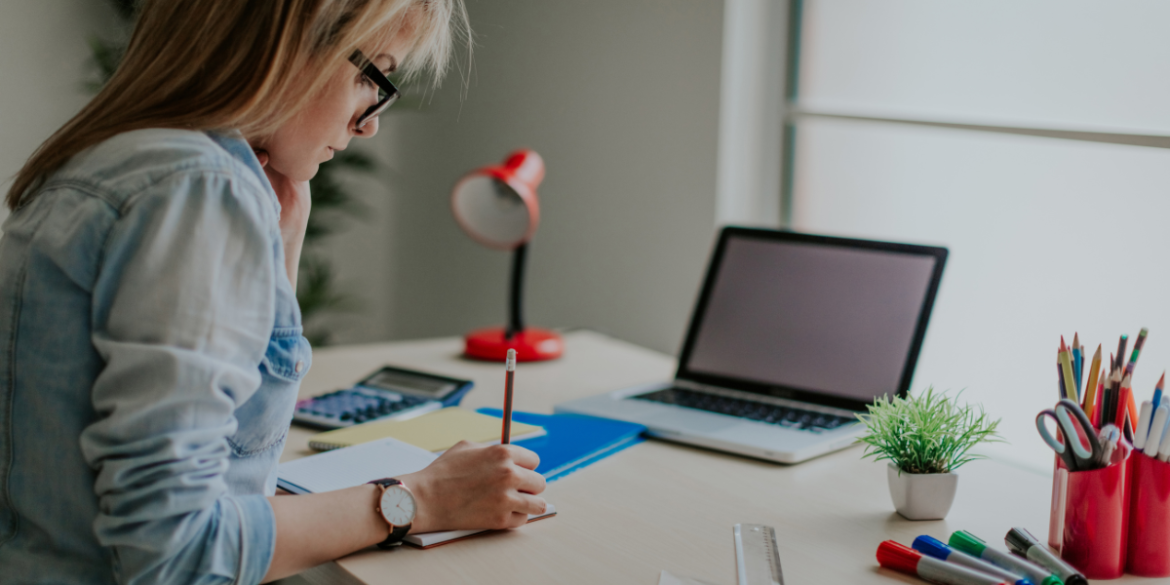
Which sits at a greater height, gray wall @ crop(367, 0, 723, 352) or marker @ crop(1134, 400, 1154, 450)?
gray wall @ crop(367, 0, 723, 352)

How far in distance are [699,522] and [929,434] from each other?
250mm

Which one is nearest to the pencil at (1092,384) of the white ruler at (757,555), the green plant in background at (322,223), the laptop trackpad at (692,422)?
the white ruler at (757,555)

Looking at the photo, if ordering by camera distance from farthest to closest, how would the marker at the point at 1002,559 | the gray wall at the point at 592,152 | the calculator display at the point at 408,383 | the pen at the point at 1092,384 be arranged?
1. the gray wall at the point at 592,152
2. the calculator display at the point at 408,383
3. the pen at the point at 1092,384
4. the marker at the point at 1002,559

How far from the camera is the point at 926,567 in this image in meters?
0.79

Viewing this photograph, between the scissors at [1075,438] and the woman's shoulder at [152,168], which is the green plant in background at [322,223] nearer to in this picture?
the woman's shoulder at [152,168]

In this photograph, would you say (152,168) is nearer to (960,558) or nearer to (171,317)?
(171,317)

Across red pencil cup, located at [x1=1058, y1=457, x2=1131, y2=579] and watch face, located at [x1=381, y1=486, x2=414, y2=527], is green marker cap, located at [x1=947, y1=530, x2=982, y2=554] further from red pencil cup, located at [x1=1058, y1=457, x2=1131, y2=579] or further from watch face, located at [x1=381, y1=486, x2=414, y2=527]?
watch face, located at [x1=381, y1=486, x2=414, y2=527]

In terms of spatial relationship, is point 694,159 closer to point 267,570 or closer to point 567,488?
point 567,488

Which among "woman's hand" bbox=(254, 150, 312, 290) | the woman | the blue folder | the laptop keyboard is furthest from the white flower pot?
"woman's hand" bbox=(254, 150, 312, 290)

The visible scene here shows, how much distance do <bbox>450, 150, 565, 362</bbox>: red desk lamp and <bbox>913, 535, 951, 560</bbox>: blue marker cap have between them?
90cm

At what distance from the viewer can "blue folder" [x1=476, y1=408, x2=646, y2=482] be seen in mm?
Answer: 1062

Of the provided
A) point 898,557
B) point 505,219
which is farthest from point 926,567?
point 505,219

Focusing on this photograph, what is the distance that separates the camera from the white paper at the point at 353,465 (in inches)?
38.0

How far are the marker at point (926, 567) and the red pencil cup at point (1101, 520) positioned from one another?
0.11m
